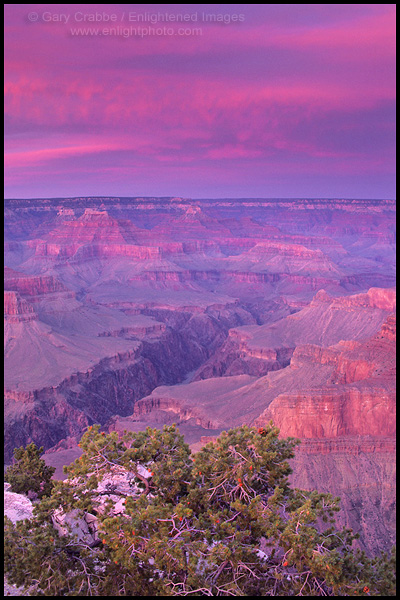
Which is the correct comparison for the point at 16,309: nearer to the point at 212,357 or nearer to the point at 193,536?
the point at 212,357

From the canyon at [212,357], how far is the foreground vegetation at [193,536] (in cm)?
1791

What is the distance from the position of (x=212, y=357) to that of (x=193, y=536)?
318 ft

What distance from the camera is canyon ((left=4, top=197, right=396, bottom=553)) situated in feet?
133

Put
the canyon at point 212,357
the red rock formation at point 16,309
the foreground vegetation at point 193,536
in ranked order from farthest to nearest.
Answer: the red rock formation at point 16,309 → the canyon at point 212,357 → the foreground vegetation at point 193,536

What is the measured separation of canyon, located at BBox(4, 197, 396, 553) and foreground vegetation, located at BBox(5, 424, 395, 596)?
1791cm

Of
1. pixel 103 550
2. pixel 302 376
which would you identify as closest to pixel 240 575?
pixel 103 550

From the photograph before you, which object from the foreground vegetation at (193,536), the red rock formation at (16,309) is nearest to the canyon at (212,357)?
the red rock formation at (16,309)

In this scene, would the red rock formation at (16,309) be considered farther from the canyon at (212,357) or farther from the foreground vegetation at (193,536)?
the foreground vegetation at (193,536)

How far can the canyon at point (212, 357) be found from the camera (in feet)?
133

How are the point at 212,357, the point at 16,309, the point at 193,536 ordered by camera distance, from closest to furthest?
the point at 193,536 → the point at 16,309 → the point at 212,357

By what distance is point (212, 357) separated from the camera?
4469 inches

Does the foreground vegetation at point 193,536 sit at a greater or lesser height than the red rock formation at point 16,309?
lesser

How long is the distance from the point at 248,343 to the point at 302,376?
45.2 metres

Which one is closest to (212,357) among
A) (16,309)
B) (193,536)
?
(16,309)
